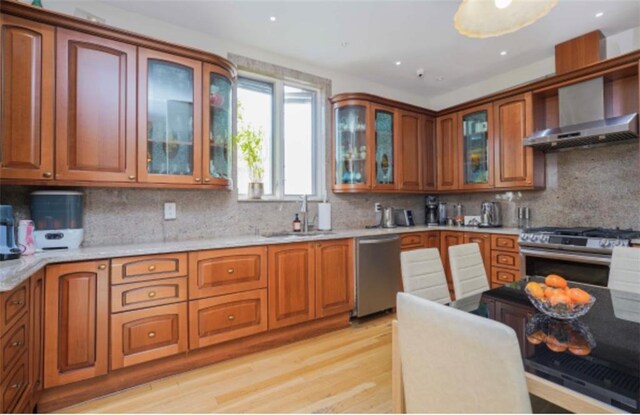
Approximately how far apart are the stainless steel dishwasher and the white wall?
1880 millimetres

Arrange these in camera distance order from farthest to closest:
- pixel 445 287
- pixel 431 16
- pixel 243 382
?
pixel 431 16 → pixel 243 382 → pixel 445 287

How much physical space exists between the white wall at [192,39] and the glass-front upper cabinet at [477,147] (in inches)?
47.2

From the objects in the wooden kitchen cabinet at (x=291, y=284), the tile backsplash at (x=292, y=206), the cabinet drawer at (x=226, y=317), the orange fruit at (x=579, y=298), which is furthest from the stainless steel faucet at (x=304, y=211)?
the orange fruit at (x=579, y=298)

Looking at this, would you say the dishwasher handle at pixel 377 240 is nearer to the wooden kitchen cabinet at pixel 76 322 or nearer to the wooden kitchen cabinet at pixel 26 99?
the wooden kitchen cabinet at pixel 76 322

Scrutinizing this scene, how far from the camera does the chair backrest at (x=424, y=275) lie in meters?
1.74

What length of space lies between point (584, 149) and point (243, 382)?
3.81 m

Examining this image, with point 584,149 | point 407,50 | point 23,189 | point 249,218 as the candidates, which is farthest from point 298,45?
point 584,149

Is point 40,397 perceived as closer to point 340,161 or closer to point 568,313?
point 568,313

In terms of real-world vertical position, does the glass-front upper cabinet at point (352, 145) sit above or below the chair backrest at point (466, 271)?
above

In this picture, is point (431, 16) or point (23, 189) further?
point (431, 16)

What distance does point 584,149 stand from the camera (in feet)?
10.3

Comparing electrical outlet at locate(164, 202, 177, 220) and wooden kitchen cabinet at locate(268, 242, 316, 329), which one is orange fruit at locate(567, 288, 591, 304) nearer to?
wooden kitchen cabinet at locate(268, 242, 316, 329)

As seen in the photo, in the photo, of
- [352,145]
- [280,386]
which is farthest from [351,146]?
[280,386]

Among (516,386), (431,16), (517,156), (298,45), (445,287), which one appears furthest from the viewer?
(517,156)
